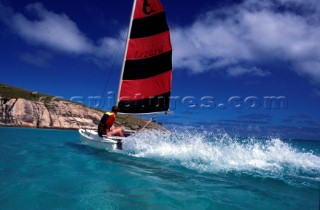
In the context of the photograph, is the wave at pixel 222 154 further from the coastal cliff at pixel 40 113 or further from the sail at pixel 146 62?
the coastal cliff at pixel 40 113

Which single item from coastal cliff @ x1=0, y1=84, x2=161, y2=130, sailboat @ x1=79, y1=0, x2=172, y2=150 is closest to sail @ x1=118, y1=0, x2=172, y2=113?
sailboat @ x1=79, y1=0, x2=172, y2=150

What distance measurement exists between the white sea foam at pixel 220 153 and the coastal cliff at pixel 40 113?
167 ft

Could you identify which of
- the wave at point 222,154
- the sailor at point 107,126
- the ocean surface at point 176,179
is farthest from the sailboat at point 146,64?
the ocean surface at point 176,179

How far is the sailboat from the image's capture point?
1972 centimetres

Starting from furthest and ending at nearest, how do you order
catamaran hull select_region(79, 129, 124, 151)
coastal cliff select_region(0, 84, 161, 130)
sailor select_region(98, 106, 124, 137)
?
coastal cliff select_region(0, 84, 161, 130) → sailor select_region(98, 106, 124, 137) → catamaran hull select_region(79, 129, 124, 151)

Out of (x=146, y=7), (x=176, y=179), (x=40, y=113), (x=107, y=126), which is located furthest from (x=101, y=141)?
(x=40, y=113)

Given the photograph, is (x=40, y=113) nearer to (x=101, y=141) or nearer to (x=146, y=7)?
(x=146, y=7)

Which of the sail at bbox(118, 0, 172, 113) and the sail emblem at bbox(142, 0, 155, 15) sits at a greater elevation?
the sail emblem at bbox(142, 0, 155, 15)

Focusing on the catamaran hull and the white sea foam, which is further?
the catamaran hull

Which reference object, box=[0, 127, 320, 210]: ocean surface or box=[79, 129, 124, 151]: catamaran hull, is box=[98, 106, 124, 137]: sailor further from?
box=[0, 127, 320, 210]: ocean surface

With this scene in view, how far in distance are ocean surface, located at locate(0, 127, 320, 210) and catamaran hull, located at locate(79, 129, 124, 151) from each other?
483 mm

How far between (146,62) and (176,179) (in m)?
12.0

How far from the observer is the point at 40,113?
78875 millimetres

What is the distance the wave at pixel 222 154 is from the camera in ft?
40.2
